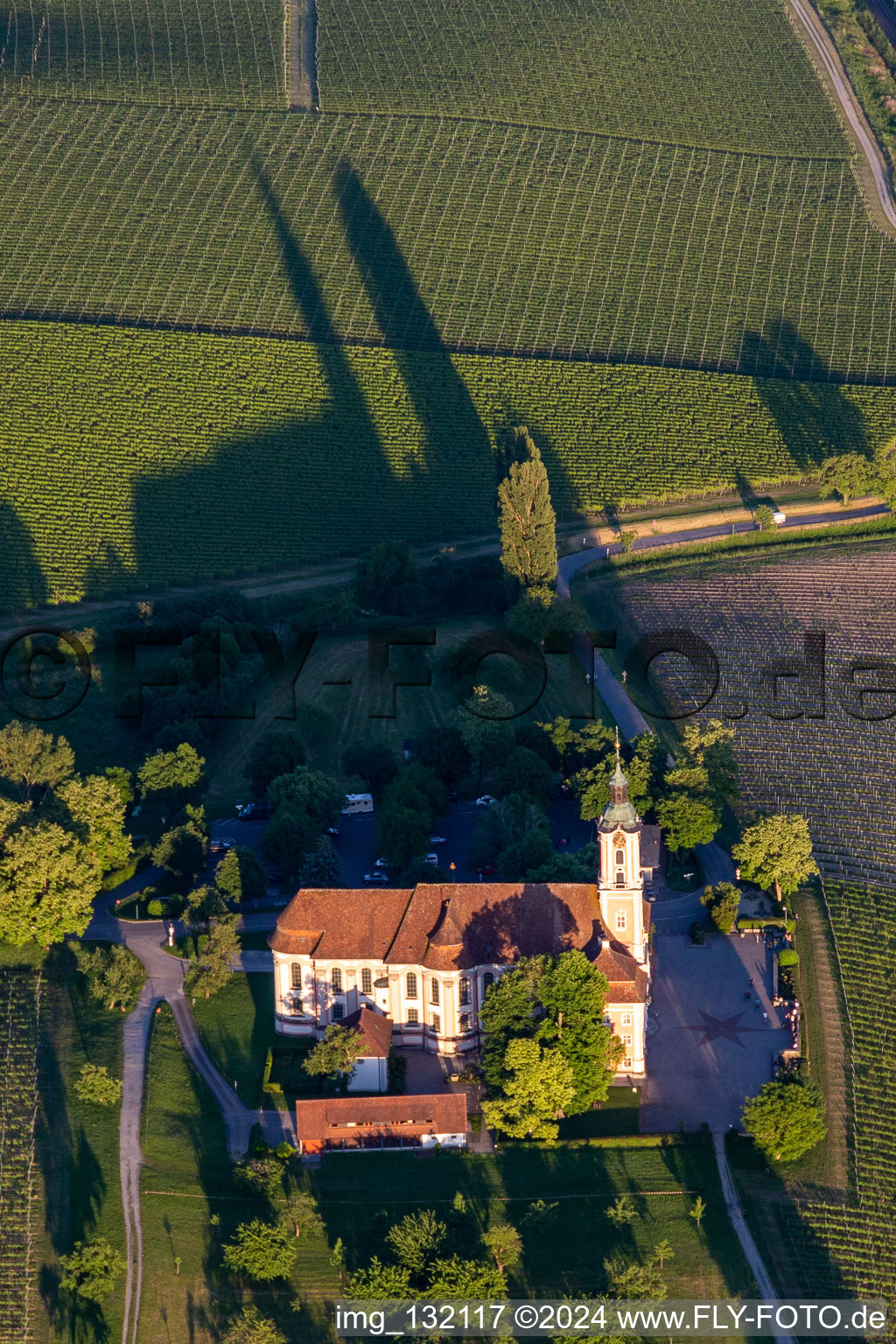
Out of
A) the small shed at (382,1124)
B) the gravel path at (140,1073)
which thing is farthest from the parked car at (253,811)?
the small shed at (382,1124)

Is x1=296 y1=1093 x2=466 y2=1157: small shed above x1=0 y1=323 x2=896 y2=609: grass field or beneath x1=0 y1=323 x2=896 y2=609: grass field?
beneath

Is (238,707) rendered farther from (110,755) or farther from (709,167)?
(709,167)

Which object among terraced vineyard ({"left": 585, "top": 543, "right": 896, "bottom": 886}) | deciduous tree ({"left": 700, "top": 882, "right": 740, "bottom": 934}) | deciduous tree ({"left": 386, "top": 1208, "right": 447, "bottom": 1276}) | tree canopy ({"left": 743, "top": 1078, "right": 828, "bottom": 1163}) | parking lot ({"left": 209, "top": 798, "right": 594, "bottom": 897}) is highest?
terraced vineyard ({"left": 585, "top": 543, "right": 896, "bottom": 886})

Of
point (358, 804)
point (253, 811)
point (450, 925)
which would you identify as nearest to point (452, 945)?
point (450, 925)

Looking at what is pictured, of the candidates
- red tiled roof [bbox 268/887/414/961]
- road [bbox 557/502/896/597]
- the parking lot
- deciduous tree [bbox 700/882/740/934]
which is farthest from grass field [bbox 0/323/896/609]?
deciduous tree [bbox 700/882/740/934]

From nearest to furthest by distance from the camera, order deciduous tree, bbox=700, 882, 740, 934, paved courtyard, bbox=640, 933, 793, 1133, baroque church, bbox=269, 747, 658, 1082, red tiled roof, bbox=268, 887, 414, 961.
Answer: paved courtyard, bbox=640, 933, 793, 1133 → baroque church, bbox=269, 747, 658, 1082 → red tiled roof, bbox=268, 887, 414, 961 → deciduous tree, bbox=700, 882, 740, 934

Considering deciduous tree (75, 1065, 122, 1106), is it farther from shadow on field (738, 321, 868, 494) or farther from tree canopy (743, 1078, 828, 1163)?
shadow on field (738, 321, 868, 494)
